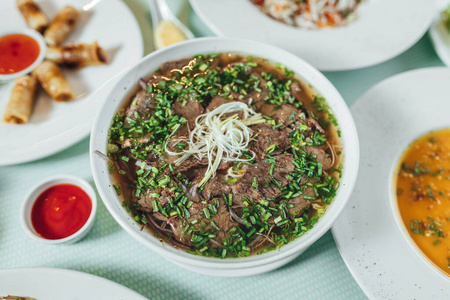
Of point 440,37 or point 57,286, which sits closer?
point 57,286

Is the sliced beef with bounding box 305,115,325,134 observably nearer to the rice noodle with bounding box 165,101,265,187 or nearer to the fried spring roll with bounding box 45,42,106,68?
the rice noodle with bounding box 165,101,265,187

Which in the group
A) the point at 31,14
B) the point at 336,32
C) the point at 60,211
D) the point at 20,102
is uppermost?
the point at 336,32

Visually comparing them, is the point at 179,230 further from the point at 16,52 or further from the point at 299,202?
the point at 16,52

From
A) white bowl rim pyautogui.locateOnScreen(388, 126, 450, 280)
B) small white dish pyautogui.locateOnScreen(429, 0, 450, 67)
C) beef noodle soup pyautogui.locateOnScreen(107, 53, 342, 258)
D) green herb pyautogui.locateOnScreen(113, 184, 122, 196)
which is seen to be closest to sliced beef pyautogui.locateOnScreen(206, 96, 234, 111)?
beef noodle soup pyautogui.locateOnScreen(107, 53, 342, 258)

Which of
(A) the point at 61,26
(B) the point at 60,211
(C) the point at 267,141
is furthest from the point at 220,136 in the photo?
(A) the point at 61,26

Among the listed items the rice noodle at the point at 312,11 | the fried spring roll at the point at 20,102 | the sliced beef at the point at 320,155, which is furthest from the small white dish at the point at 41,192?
the rice noodle at the point at 312,11

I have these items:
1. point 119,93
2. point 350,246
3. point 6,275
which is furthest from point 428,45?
point 6,275
